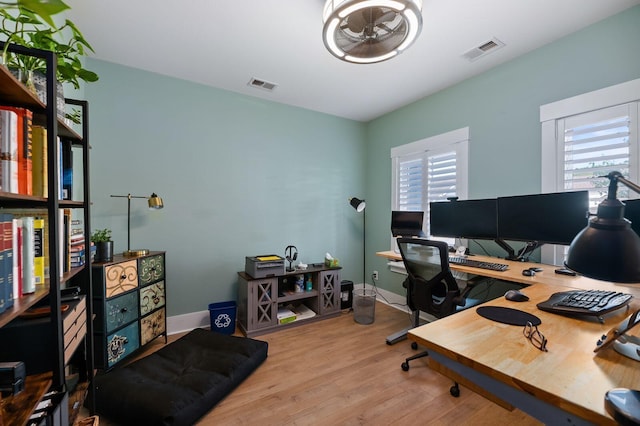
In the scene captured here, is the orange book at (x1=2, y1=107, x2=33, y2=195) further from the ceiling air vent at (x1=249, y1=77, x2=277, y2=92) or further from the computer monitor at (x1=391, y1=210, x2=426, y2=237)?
the computer monitor at (x1=391, y1=210, x2=426, y2=237)

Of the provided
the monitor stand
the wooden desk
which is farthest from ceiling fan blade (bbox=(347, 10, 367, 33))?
the monitor stand

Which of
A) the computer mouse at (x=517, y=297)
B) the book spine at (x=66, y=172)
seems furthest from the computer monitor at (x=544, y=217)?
the book spine at (x=66, y=172)

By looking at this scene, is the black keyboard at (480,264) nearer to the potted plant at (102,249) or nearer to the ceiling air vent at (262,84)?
the ceiling air vent at (262,84)

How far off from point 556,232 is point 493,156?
2.94 feet

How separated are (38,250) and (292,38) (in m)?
2.01

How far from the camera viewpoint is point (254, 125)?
305cm

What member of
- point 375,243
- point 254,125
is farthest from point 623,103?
point 254,125

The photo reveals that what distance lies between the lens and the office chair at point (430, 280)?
1.98 metres

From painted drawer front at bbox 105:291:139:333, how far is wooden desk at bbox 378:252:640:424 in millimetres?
2083

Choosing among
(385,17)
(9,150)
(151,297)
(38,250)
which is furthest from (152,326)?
(385,17)

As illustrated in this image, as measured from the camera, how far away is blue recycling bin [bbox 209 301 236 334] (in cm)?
256

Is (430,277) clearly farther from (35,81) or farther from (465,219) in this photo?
(35,81)

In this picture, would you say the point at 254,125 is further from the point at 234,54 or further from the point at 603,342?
the point at 603,342

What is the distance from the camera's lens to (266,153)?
3125 mm
